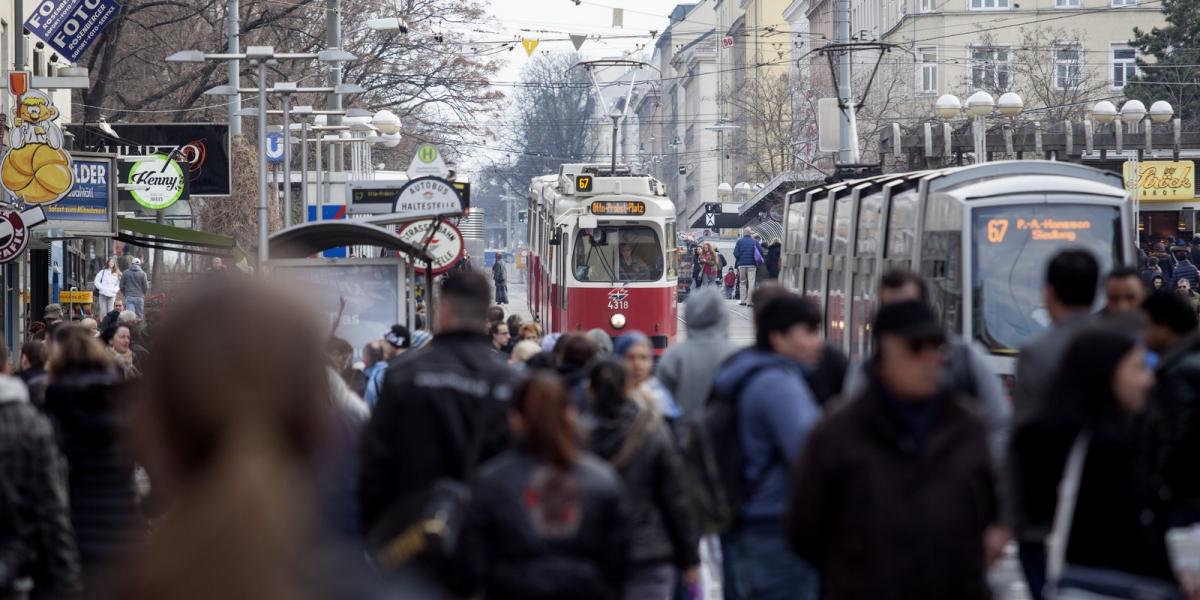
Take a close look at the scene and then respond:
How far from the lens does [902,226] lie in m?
19.4

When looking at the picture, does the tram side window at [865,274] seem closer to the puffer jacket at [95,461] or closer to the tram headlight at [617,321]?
the tram headlight at [617,321]

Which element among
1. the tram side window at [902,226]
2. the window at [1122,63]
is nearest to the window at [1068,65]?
the window at [1122,63]

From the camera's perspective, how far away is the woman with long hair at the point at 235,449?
1.98m

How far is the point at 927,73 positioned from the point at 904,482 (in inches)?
3033

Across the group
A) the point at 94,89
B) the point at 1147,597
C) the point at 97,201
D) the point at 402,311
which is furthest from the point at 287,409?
the point at 94,89

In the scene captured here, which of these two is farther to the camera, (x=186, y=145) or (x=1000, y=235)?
(x=186, y=145)

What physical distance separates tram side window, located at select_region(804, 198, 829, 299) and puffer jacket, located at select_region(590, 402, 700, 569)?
16.8 meters

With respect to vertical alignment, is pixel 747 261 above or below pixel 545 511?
above

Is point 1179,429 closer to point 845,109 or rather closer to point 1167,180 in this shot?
point 845,109

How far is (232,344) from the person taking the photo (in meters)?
2.06

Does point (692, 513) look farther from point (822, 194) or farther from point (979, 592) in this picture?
point (822, 194)

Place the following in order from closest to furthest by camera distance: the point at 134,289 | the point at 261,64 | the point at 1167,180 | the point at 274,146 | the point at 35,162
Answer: the point at 35,162, the point at 261,64, the point at 134,289, the point at 274,146, the point at 1167,180

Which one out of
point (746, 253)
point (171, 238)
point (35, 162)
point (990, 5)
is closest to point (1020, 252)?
point (35, 162)

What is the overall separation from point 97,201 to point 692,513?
1832cm
